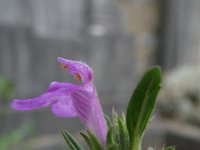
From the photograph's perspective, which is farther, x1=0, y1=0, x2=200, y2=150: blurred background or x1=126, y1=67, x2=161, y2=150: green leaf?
x1=0, y1=0, x2=200, y2=150: blurred background

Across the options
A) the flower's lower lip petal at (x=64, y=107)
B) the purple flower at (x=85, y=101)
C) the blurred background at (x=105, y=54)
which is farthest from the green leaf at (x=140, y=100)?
the blurred background at (x=105, y=54)

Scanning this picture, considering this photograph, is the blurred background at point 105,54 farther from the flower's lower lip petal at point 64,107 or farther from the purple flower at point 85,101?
the purple flower at point 85,101

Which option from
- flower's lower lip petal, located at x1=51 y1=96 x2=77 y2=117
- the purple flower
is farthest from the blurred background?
the purple flower

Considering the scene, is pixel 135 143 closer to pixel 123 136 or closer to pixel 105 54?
pixel 123 136

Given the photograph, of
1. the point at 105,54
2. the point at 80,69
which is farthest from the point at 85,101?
the point at 105,54

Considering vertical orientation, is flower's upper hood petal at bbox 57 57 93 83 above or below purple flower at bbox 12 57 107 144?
above

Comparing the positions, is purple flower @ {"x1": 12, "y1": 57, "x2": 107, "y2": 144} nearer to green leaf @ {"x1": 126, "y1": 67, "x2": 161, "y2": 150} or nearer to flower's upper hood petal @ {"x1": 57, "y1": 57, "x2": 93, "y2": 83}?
flower's upper hood petal @ {"x1": 57, "y1": 57, "x2": 93, "y2": 83}
